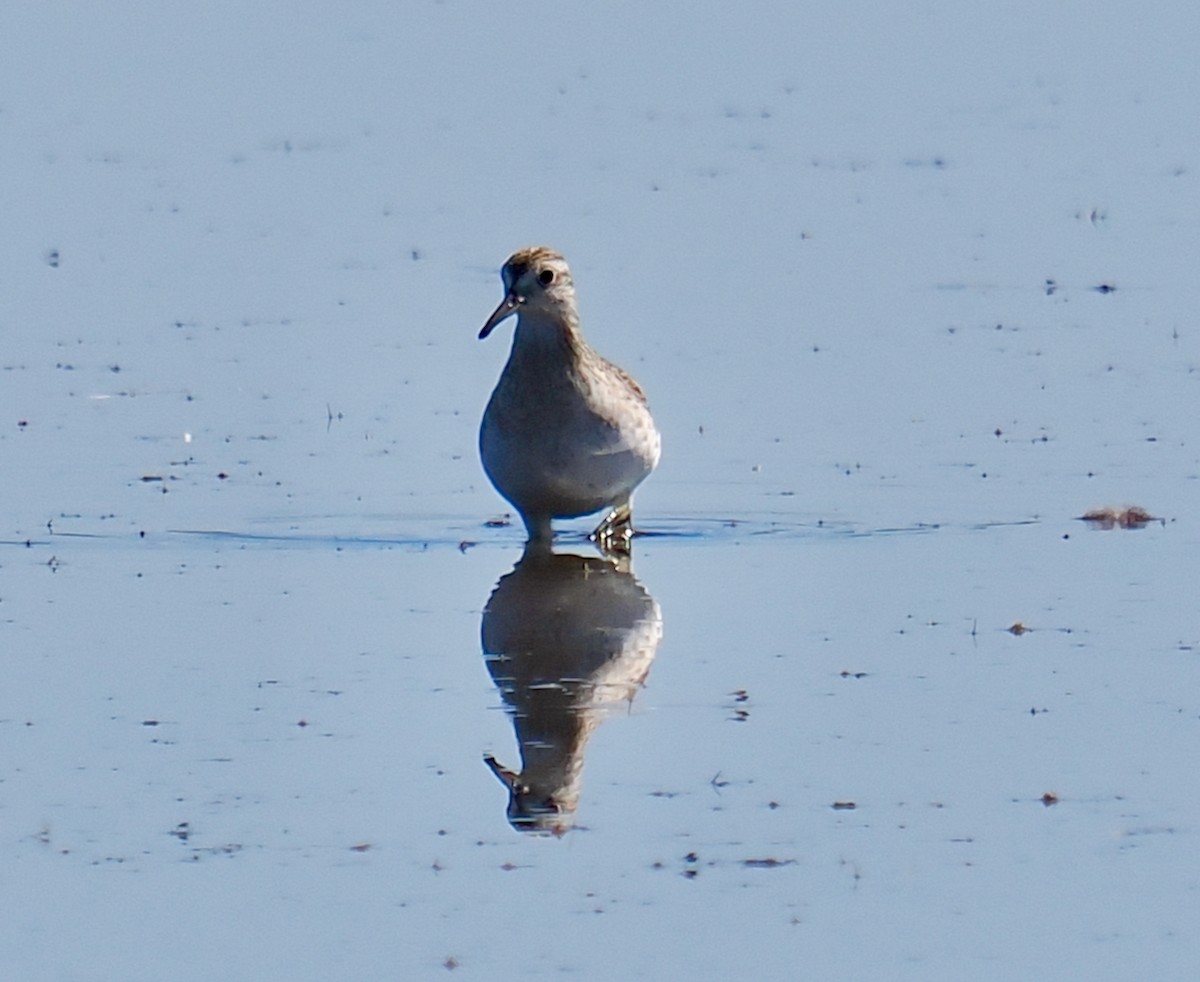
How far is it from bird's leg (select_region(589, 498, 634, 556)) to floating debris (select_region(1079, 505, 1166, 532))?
198 centimetres

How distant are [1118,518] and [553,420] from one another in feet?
8.12

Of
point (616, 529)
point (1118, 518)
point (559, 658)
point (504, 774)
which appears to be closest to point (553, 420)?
point (616, 529)

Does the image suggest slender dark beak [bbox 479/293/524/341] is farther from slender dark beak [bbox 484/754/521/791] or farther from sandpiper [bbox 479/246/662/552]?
slender dark beak [bbox 484/754/521/791]

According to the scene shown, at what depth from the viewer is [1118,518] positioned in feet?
43.6

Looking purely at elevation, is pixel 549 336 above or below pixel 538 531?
above

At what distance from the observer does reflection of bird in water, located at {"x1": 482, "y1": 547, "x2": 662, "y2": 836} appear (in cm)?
958

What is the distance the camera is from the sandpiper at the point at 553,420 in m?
13.1

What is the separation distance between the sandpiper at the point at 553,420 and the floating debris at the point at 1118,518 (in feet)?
6.34

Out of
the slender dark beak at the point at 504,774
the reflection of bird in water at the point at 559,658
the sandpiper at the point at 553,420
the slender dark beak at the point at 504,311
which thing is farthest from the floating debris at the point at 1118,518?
the slender dark beak at the point at 504,774

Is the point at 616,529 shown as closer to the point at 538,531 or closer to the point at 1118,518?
the point at 538,531

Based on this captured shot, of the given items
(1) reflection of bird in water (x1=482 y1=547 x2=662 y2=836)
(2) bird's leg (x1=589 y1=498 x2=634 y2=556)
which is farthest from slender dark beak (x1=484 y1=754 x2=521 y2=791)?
(2) bird's leg (x1=589 y1=498 x2=634 y2=556)

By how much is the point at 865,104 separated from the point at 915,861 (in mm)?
18983

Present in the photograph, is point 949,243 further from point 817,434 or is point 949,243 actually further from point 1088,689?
point 1088,689

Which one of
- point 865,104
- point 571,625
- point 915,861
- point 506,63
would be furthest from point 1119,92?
point 915,861
